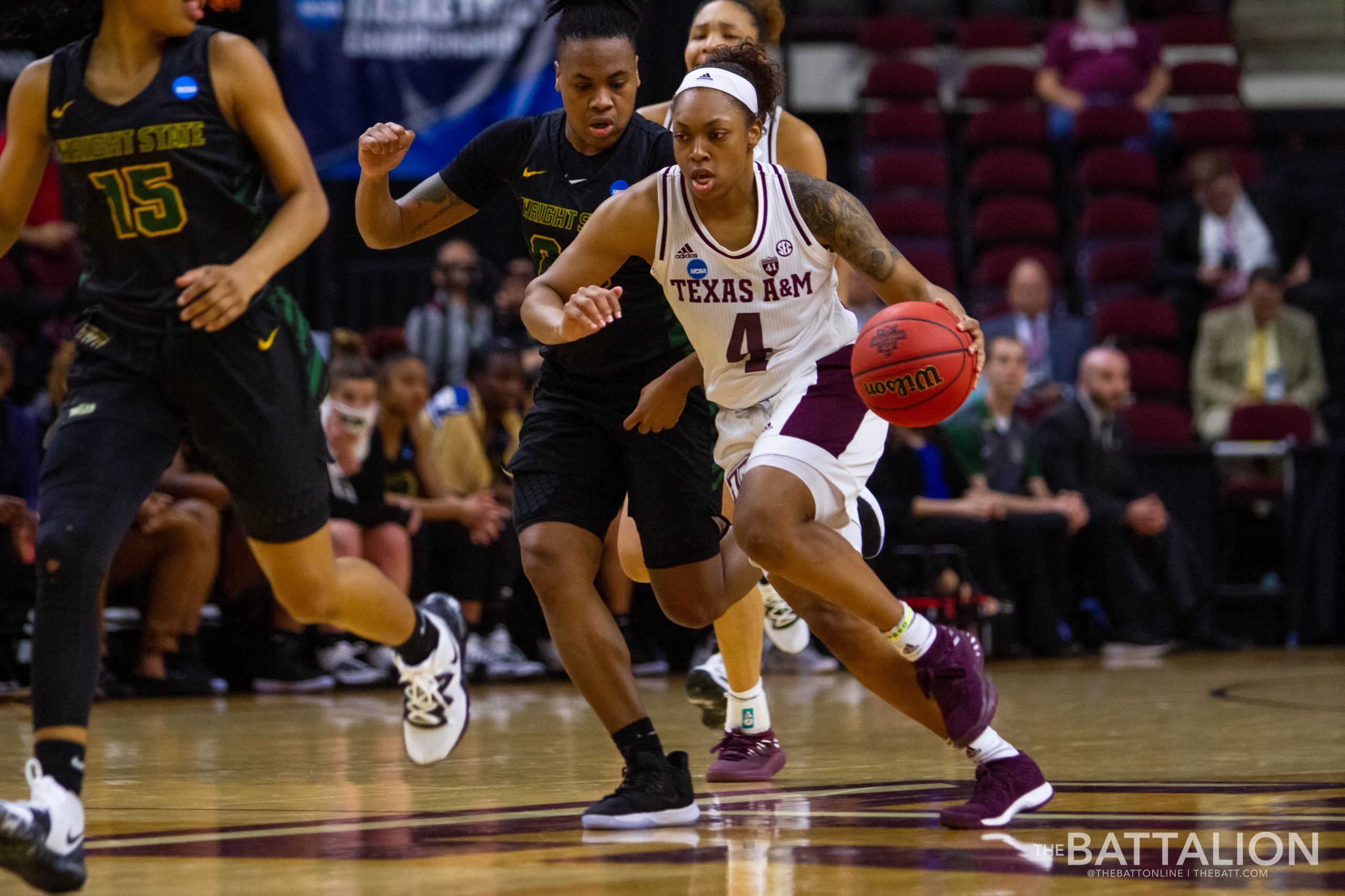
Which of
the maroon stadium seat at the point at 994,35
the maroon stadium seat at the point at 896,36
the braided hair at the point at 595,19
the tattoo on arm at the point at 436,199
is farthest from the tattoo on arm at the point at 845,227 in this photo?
the maroon stadium seat at the point at 994,35

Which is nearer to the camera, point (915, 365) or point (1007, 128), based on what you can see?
point (915, 365)

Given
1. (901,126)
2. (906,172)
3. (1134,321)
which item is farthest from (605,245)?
(901,126)

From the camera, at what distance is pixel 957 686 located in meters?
3.82

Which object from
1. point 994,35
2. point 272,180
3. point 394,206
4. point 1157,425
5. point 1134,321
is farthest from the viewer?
point 994,35

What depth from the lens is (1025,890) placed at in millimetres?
2869

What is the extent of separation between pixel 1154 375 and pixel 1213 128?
111 inches

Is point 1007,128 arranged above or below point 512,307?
above

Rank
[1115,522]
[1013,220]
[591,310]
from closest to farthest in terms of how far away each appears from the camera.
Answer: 1. [591,310]
2. [1115,522]
3. [1013,220]

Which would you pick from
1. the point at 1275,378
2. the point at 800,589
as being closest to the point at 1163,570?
the point at 1275,378

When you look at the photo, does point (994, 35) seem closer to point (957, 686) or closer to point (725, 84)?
point (725, 84)

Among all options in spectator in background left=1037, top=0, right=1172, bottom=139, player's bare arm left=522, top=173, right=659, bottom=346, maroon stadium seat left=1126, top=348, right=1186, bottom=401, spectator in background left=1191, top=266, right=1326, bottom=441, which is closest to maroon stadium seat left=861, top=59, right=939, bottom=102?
spectator in background left=1037, top=0, right=1172, bottom=139

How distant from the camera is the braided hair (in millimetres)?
4129

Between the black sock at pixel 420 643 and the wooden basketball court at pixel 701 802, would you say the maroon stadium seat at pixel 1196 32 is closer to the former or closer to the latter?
the wooden basketball court at pixel 701 802

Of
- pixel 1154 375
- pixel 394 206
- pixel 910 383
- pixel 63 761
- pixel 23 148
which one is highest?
pixel 23 148
